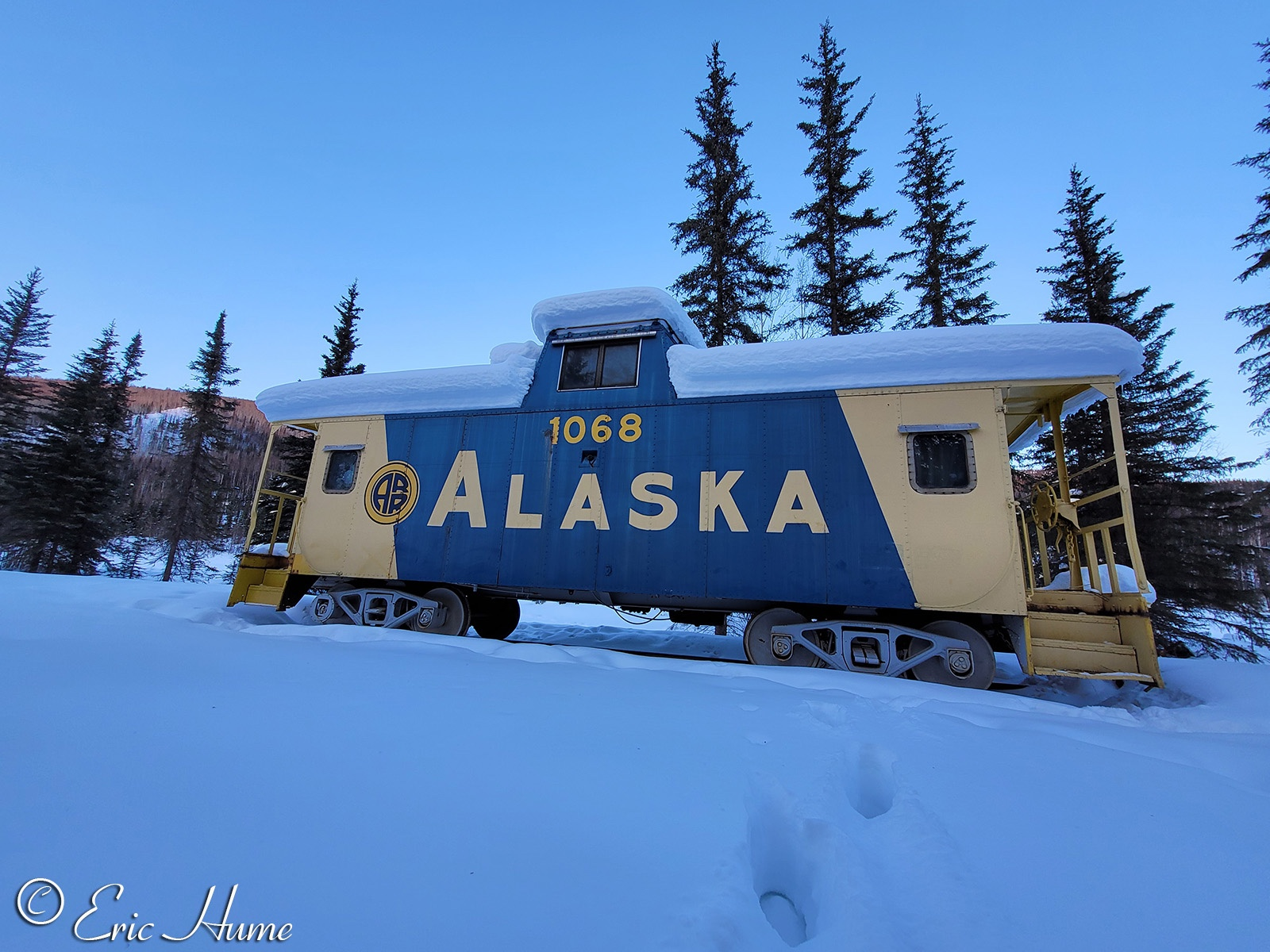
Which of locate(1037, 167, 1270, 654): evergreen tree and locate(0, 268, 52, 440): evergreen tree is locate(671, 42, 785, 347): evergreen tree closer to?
locate(1037, 167, 1270, 654): evergreen tree

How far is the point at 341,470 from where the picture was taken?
7.32 m

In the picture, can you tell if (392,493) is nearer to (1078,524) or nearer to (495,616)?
(495,616)

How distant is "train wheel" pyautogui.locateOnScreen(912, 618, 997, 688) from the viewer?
4.73m

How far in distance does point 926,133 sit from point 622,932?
1995cm

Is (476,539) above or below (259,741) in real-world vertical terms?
above

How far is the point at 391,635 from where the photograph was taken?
5.13m

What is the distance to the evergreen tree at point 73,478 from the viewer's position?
19.0 metres

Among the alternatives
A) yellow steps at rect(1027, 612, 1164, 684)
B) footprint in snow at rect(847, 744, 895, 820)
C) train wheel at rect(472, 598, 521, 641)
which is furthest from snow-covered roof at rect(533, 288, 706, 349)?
footprint in snow at rect(847, 744, 895, 820)

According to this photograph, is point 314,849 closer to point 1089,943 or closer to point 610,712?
point 610,712

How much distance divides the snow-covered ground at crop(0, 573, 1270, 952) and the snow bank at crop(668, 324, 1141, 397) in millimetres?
3229

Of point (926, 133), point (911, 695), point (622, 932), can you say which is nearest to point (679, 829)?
point (622, 932)

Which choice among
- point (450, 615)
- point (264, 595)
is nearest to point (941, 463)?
point (450, 615)

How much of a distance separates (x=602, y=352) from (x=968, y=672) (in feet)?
17.6

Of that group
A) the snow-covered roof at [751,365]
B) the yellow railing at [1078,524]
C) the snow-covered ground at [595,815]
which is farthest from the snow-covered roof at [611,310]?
the snow-covered ground at [595,815]
